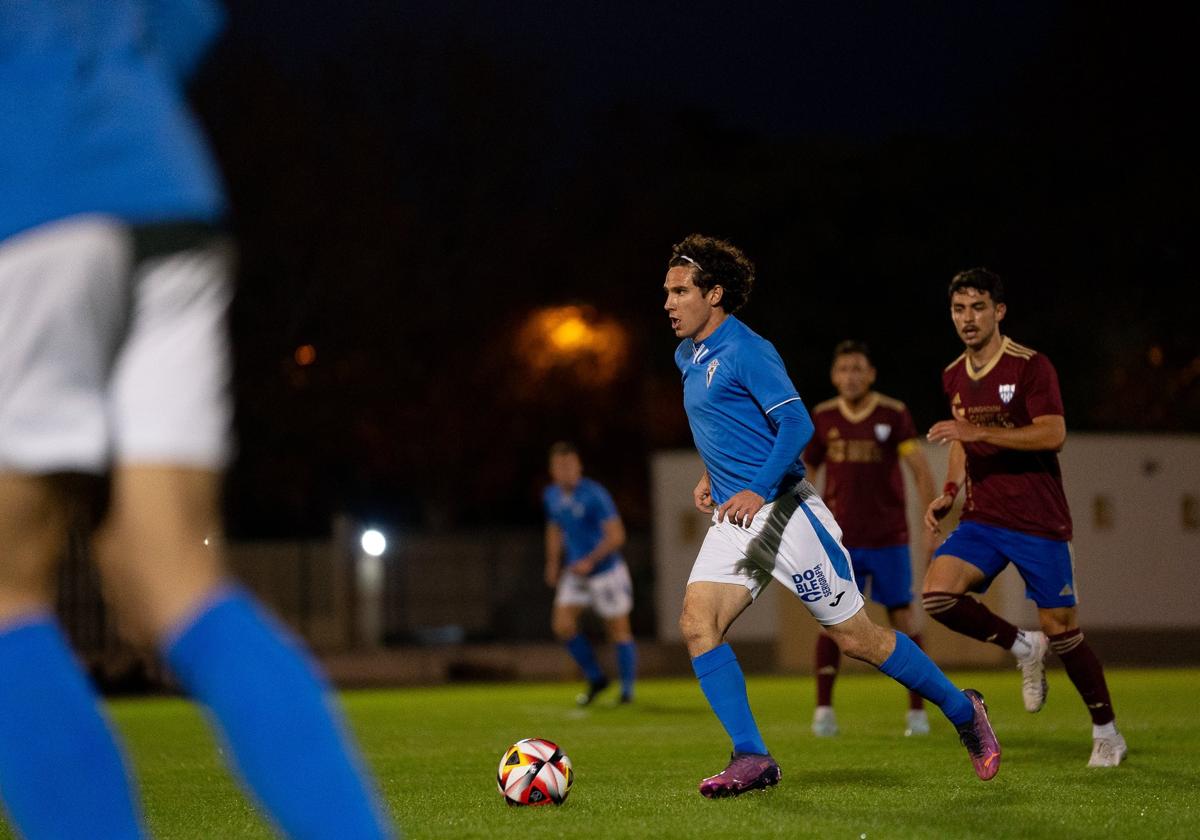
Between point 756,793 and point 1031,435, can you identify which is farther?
point 1031,435

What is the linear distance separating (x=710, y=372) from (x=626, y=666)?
9098mm

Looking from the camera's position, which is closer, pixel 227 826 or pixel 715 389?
pixel 227 826

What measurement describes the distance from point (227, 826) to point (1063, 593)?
451cm

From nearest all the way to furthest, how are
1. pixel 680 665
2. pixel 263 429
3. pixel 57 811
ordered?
pixel 57 811, pixel 680 665, pixel 263 429

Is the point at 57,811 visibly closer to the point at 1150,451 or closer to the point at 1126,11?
the point at 1150,451

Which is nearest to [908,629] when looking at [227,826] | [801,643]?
[227,826]

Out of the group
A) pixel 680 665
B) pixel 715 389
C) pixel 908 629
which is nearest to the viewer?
pixel 715 389

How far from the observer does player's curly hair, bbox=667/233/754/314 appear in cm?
777

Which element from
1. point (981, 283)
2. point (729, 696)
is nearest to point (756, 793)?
point (729, 696)

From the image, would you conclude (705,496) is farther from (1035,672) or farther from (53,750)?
(53,750)

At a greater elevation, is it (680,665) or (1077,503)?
(1077,503)

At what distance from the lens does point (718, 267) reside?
7793 millimetres

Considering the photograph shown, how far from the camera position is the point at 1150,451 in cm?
2806

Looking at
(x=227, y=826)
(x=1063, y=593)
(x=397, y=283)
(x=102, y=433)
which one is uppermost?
(x=397, y=283)
